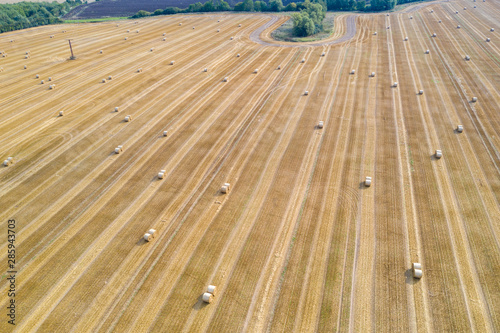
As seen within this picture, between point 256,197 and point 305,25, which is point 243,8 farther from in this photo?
point 256,197

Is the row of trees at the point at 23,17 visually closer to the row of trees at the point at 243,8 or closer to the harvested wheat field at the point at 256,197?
the row of trees at the point at 243,8

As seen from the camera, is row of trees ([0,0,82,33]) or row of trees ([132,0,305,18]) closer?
row of trees ([0,0,82,33])

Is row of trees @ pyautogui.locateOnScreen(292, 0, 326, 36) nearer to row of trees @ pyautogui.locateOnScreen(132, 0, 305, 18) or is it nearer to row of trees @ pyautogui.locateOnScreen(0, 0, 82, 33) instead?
row of trees @ pyautogui.locateOnScreen(132, 0, 305, 18)

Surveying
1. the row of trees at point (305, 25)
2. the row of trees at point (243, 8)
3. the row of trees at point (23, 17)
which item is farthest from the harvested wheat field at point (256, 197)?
the row of trees at point (243, 8)

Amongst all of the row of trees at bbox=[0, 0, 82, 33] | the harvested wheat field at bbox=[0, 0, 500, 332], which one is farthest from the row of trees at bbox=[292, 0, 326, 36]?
the row of trees at bbox=[0, 0, 82, 33]

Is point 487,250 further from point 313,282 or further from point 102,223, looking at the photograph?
point 102,223

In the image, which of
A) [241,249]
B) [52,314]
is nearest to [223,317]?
[241,249]

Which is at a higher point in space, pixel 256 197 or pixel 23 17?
pixel 23 17

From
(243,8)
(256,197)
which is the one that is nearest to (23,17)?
(243,8)

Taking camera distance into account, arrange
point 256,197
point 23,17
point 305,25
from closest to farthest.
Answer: point 256,197 → point 305,25 → point 23,17
